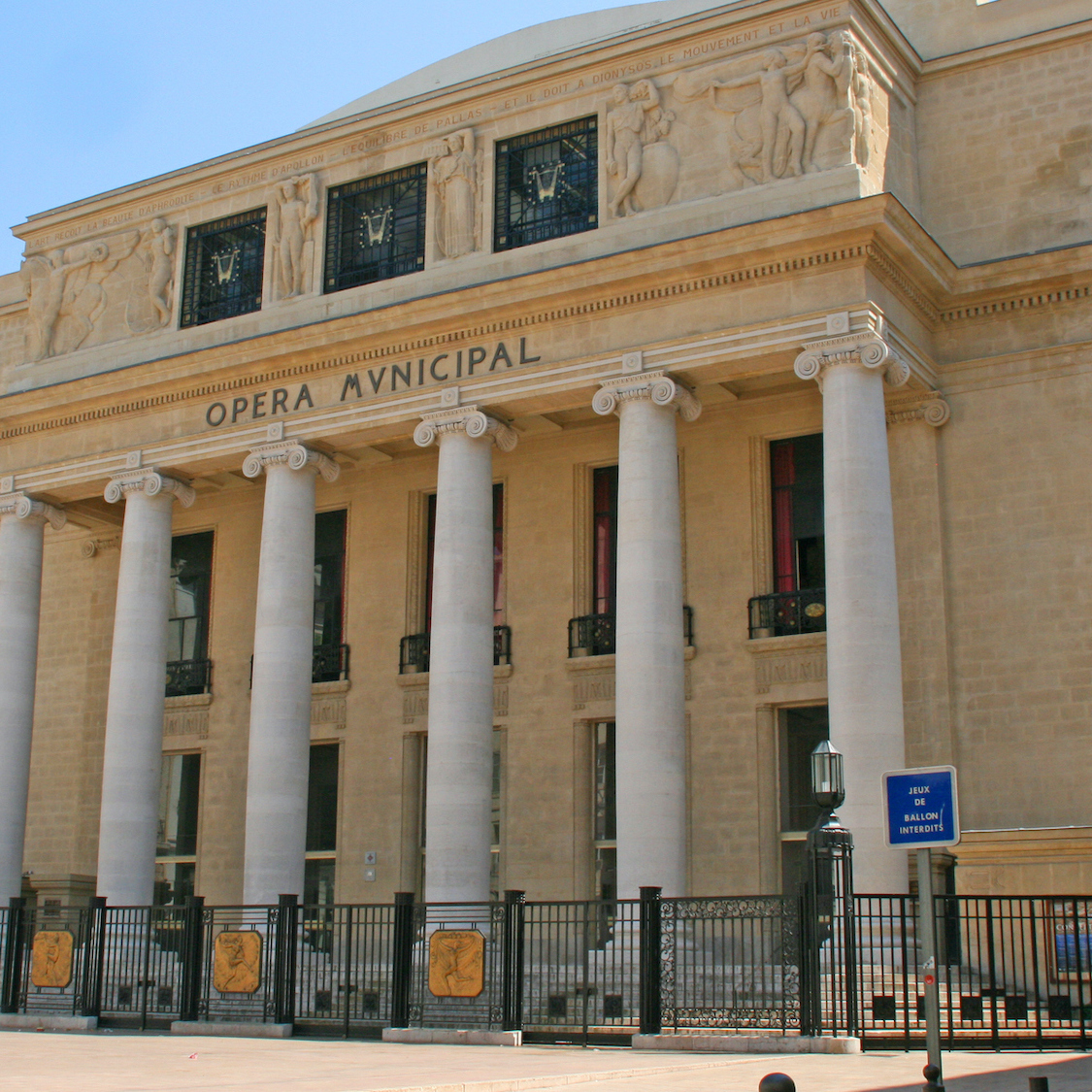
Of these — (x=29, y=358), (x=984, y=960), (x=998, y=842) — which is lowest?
(x=984, y=960)

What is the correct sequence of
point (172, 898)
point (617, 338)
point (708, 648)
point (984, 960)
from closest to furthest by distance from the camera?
point (984, 960) < point (617, 338) < point (708, 648) < point (172, 898)

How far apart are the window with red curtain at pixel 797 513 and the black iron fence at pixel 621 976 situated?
6.50m

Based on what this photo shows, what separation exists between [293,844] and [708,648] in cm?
750

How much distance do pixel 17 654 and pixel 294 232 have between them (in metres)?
9.33

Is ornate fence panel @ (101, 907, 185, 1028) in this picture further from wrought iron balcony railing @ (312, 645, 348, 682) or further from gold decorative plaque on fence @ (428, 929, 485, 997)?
wrought iron balcony railing @ (312, 645, 348, 682)

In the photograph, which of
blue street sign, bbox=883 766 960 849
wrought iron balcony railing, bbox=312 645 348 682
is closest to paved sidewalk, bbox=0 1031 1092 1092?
blue street sign, bbox=883 766 960 849

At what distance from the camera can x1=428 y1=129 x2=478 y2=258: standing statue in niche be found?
81.1 ft

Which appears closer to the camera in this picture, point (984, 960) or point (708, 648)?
point (984, 960)

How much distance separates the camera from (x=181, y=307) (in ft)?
90.2

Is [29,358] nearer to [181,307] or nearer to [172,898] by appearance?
[181,307]

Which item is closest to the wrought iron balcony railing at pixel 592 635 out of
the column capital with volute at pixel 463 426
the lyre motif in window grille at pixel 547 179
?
the column capital with volute at pixel 463 426

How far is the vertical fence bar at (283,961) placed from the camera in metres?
17.4

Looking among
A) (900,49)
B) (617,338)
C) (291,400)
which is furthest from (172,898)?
(900,49)

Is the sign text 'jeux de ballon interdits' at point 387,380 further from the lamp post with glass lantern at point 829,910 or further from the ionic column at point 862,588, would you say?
the lamp post with glass lantern at point 829,910
